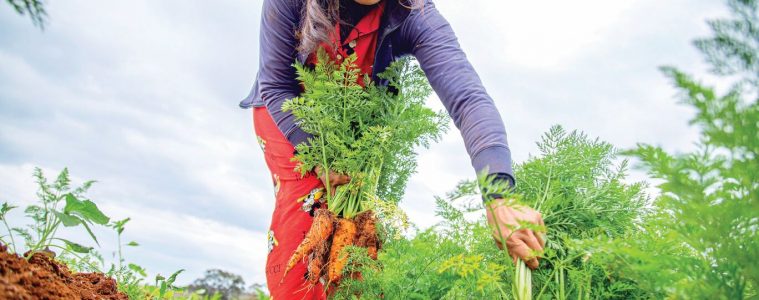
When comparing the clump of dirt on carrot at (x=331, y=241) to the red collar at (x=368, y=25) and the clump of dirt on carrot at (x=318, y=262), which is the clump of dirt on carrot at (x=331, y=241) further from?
the red collar at (x=368, y=25)

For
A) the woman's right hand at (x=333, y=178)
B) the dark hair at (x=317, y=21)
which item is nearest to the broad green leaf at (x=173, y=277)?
the woman's right hand at (x=333, y=178)

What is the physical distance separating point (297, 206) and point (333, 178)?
7.7 inches

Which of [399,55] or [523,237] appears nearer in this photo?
[523,237]

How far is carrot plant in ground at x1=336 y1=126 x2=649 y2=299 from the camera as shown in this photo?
1.58 metres

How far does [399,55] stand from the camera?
240 cm

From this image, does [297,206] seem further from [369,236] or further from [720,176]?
[720,176]

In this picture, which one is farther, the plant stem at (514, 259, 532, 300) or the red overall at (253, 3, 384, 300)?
the red overall at (253, 3, 384, 300)

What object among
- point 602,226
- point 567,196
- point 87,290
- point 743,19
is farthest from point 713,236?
point 87,290

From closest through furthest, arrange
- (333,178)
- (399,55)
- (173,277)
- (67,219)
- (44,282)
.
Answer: (44,282) → (67,219) → (173,277) → (333,178) → (399,55)

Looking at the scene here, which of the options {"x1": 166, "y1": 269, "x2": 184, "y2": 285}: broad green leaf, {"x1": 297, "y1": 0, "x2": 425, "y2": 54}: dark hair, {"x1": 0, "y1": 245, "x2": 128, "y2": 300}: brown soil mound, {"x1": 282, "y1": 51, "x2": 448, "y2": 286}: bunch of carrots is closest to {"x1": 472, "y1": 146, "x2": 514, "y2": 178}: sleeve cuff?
{"x1": 282, "y1": 51, "x2": 448, "y2": 286}: bunch of carrots

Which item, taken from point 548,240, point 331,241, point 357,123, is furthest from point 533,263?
point 357,123

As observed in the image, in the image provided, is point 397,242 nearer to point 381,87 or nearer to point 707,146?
point 381,87

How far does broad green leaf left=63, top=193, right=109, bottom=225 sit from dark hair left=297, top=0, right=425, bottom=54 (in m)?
0.91

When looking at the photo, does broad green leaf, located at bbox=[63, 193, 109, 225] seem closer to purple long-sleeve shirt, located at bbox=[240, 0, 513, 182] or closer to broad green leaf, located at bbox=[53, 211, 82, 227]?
broad green leaf, located at bbox=[53, 211, 82, 227]
